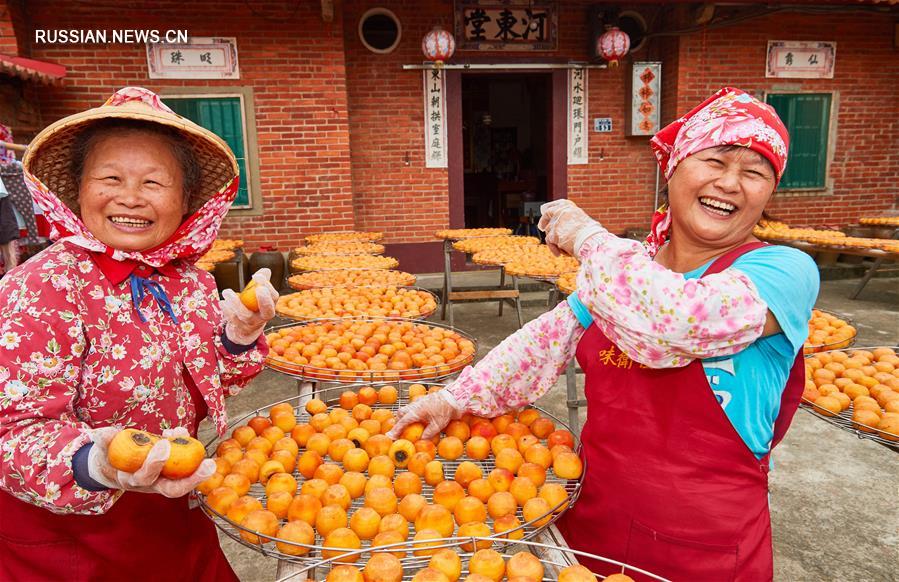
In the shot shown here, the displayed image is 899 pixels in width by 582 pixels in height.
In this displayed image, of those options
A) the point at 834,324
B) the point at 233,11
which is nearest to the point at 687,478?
the point at 834,324

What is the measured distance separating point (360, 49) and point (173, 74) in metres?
2.96

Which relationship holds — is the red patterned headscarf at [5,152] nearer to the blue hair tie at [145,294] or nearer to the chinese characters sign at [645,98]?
the blue hair tie at [145,294]

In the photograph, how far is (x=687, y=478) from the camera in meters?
1.48

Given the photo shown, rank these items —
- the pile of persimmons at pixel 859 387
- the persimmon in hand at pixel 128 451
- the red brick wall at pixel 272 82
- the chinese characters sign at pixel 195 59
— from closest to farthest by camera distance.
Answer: the persimmon in hand at pixel 128 451 < the pile of persimmons at pixel 859 387 < the red brick wall at pixel 272 82 < the chinese characters sign at pixel 195 59

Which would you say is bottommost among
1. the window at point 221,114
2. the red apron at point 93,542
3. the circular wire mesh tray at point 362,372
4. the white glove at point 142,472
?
the red apron at point 93,542

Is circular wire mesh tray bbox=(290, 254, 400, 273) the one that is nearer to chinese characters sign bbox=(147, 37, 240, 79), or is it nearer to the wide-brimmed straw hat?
the wide-brimmed straw hat

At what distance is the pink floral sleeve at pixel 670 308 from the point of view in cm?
127

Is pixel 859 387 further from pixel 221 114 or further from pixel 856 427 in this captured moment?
pixel 221 114

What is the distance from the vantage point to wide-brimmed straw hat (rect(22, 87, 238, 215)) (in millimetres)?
1517

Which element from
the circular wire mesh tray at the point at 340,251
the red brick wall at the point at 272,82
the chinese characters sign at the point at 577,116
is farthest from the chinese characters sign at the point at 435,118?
the circular wire mesh tray at the point at 340,251

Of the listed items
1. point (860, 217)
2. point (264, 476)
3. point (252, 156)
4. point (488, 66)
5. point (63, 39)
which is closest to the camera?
point (264, 476)

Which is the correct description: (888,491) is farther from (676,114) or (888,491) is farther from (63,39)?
(63,39)

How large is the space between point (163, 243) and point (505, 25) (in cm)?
900

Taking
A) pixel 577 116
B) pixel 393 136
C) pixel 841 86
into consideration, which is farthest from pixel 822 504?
pixel 841 86
